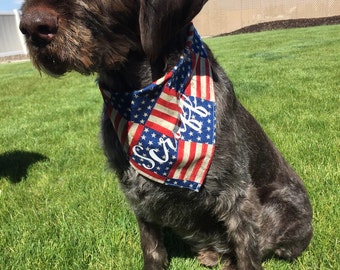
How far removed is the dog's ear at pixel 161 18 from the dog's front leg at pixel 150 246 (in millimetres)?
1403

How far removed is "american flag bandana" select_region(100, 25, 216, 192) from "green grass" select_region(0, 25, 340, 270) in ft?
2.16

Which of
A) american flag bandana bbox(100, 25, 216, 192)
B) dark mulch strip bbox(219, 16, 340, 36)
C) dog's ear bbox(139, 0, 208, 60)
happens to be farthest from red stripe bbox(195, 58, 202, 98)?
dark mulch strip bbox(219, 16, 340, 36)

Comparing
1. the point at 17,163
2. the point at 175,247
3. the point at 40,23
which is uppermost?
the point at 40,23

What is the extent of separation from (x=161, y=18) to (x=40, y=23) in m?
0.57

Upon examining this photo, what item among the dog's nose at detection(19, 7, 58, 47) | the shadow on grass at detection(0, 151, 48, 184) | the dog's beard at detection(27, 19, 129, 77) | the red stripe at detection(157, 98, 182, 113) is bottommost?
the shadow on grass at detection(0, 151, 48, 184)

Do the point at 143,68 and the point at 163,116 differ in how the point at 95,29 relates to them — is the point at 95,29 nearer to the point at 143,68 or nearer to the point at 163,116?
the point at 143,68

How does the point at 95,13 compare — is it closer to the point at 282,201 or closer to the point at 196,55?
the point at 196,55

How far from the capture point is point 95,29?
6.60 ft

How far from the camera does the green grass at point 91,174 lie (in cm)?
315

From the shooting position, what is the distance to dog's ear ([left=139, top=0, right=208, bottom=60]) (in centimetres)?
197

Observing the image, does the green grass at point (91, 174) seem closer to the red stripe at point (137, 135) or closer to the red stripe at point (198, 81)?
the red stripe at point (137, 135)

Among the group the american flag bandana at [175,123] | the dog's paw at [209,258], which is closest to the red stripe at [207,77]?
the american flag bandana at [175,123]

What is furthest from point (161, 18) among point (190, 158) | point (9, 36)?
point (9, 36)

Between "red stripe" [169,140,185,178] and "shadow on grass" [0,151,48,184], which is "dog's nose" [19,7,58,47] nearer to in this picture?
"red stripe" [169,140,185,178]
